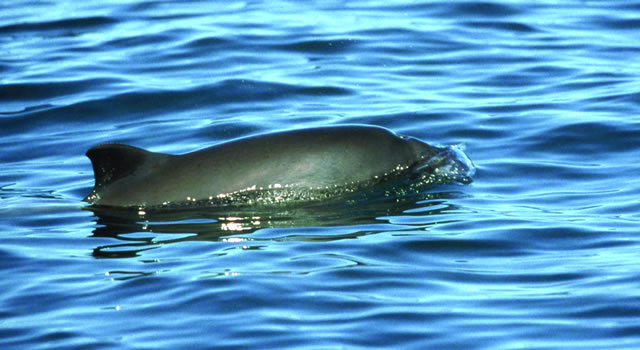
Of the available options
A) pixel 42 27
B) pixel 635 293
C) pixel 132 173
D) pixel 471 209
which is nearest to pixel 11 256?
pixel 132 173

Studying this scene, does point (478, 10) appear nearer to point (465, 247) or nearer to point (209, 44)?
point (209, 44)

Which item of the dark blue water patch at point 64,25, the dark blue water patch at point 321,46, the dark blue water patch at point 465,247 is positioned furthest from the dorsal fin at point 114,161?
the dark blue water patch at point 64,25

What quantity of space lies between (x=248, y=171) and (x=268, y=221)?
2.11 feet

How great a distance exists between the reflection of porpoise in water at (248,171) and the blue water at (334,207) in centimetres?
26

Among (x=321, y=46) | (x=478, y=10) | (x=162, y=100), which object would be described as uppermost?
(x=478, y=10)

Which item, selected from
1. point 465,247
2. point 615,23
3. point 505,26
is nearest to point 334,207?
point 465,247

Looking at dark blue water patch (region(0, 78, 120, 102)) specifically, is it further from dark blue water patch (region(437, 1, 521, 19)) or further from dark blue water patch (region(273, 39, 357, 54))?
dark blue water patch (region(437, 1, 521, 19))

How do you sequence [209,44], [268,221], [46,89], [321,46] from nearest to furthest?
[268,221] < [46,89] < [321,46] < [209,44]

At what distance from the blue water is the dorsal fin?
367 mm

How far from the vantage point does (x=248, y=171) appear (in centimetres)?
1005

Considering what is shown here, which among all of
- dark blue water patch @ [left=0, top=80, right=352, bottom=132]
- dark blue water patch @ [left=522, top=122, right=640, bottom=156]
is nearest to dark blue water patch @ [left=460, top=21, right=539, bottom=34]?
dark blue water patch @ [left=0, top=80, right=352, bottom=132]

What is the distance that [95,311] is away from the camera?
7.45 metres

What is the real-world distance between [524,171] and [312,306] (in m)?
4.33

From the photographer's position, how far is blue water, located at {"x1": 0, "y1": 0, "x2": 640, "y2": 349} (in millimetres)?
7203
